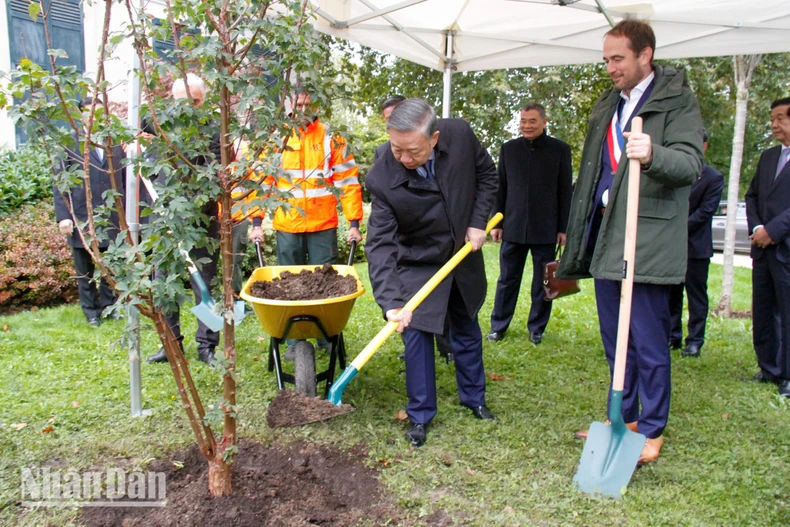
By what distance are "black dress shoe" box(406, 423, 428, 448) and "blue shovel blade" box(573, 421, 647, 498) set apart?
83cm

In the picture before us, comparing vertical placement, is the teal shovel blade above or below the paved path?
above

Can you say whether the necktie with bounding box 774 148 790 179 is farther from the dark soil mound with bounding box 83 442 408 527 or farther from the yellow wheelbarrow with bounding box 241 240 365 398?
the dark soil mound with bounding box 83 442 408 527

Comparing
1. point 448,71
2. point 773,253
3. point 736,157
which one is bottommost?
point 773,253

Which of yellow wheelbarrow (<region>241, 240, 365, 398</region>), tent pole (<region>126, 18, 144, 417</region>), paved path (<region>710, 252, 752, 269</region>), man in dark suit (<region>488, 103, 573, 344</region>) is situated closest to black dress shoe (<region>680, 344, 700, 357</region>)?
man in dark suit (<region>488, 103, 573, 344</region>)

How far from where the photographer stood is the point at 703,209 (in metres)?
4.81

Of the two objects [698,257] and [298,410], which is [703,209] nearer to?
[698,257]

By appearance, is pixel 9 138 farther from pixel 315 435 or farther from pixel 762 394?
pixel 762 394

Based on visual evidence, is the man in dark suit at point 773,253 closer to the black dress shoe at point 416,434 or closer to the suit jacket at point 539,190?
the suit jacket at point 539,190

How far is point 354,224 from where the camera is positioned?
4.66m

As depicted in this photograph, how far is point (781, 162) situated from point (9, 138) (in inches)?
402

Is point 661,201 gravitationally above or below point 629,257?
above

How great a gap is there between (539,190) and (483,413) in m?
2.16

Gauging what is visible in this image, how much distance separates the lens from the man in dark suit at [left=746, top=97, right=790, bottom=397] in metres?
4.07

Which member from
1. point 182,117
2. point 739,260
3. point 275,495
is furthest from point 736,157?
point 739,260
